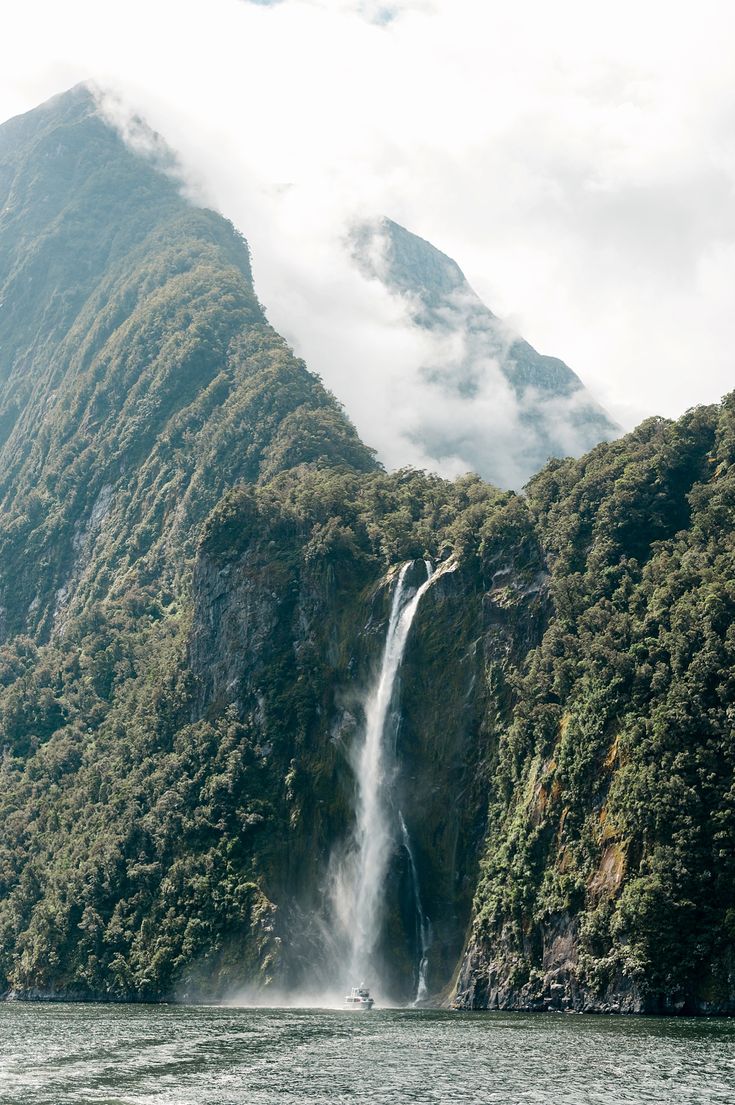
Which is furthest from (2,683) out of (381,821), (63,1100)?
(63,1100)

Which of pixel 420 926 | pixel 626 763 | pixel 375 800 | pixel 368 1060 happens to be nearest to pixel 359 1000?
pixel 420 926

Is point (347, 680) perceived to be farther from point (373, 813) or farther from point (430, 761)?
point (373, 813)

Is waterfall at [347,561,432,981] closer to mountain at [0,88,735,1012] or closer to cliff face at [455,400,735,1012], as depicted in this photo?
mountain at [0,88,735,1012]

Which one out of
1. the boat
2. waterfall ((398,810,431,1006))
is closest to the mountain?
waterfall ((398,810,431,1006))

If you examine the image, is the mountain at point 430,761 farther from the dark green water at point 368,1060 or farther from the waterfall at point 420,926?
the dark green water at point 368,1060

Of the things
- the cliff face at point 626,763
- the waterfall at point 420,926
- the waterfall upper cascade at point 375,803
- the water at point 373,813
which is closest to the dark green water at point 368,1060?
the cliff face at point 626,763
